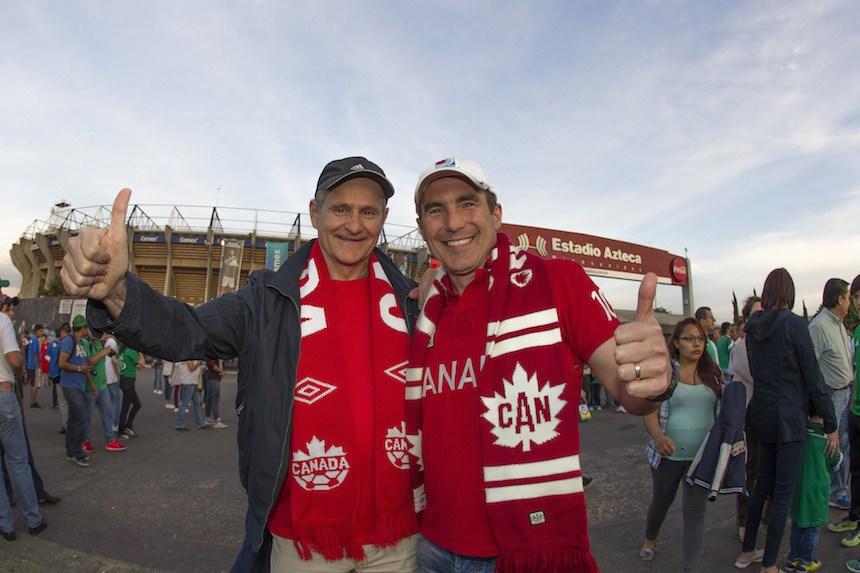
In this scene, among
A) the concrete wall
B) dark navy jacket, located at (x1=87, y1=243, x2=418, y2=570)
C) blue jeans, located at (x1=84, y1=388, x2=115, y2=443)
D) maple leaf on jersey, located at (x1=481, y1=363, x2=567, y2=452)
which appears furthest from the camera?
the concrete wall

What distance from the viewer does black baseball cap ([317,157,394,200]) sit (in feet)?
7.46

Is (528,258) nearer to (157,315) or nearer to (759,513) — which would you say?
(157,315)

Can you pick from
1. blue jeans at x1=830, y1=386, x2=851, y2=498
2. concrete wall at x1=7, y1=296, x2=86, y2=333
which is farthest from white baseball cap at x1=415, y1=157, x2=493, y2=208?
concrete wall at x1=7, y1=296, x2=86, y2=333

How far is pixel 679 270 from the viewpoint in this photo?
87.6ft

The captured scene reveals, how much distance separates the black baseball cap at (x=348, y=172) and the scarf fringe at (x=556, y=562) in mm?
1659

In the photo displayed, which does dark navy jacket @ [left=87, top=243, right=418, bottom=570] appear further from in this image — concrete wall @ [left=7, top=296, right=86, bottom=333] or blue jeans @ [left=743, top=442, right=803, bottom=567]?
concrete wall @ [left=7, top=296, right=86, bottom=333]

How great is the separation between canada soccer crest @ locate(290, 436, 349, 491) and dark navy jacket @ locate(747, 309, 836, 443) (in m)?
3.54

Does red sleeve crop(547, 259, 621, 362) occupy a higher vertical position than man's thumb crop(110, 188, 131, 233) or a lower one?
lower

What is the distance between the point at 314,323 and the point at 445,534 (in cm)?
101

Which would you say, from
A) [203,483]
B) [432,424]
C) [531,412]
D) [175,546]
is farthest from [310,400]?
[203,483]

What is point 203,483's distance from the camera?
20.8 feet

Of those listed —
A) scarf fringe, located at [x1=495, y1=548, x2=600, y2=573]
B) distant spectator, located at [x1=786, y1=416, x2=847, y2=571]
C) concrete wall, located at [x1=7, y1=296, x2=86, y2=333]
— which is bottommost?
distant spectator, located at [x1=786, y1=416, x2=847, y2=571]

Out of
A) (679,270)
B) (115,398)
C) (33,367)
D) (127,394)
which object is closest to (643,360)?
(115,398)

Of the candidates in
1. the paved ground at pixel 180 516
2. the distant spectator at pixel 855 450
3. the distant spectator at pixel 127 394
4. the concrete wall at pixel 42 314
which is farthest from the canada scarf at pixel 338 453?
the concrete wall at pixel 42 314
